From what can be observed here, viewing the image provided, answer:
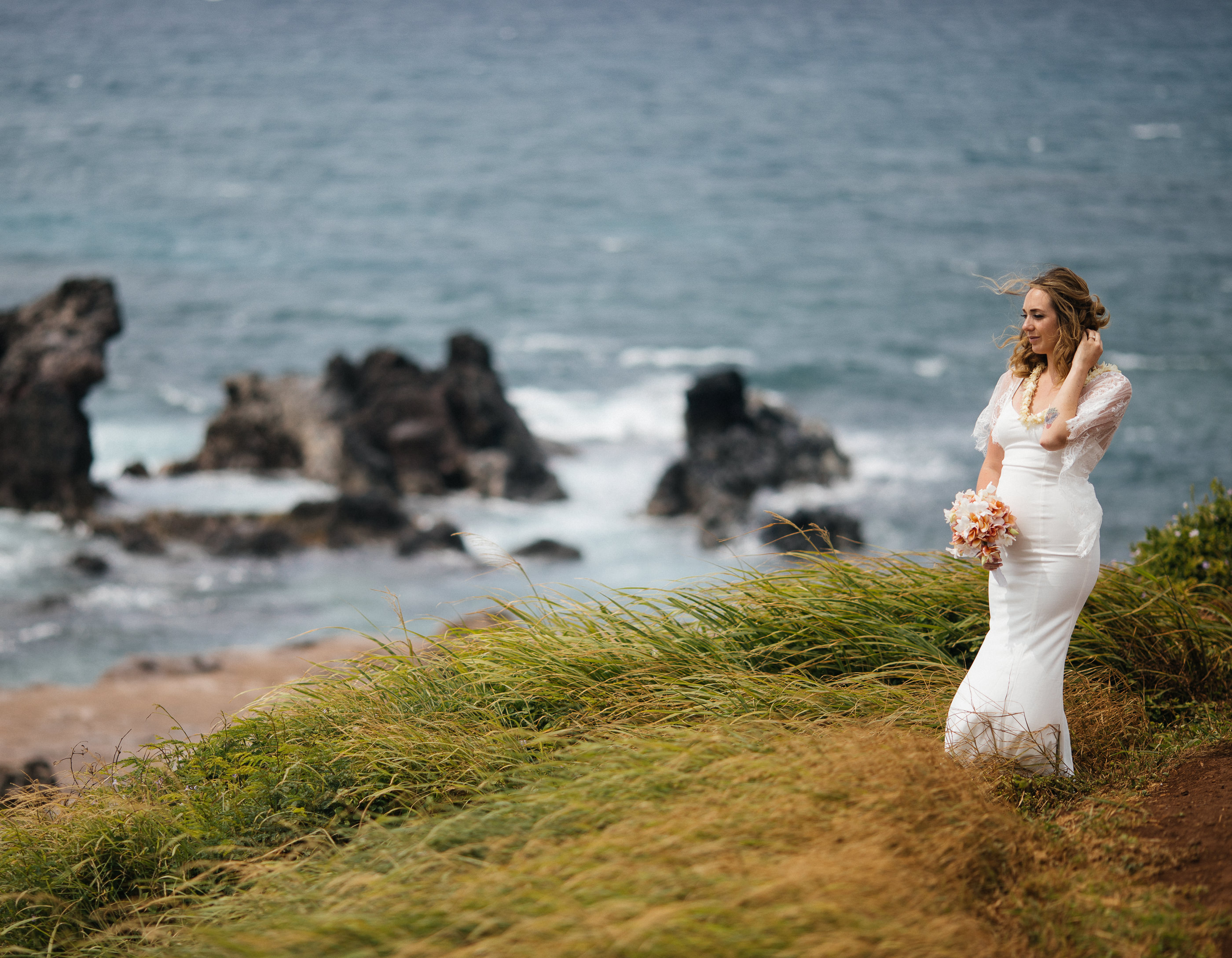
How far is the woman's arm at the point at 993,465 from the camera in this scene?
4.80 m

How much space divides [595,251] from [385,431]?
26.8 m

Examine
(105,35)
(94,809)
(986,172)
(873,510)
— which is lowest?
(873,510)

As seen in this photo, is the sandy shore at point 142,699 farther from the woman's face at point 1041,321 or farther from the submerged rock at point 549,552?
the woman's face at point 1041,321

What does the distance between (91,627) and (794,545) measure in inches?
459

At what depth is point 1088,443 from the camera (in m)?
4.40

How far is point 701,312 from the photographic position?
124 ft

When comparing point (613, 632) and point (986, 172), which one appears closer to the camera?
point (613, 632)

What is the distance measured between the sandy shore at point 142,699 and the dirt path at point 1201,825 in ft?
26.9

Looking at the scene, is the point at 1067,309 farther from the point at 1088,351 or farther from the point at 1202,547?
the point at 1202,547

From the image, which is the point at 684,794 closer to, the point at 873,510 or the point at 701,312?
the point at 873,510

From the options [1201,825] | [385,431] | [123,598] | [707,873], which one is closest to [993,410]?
[1201,825]

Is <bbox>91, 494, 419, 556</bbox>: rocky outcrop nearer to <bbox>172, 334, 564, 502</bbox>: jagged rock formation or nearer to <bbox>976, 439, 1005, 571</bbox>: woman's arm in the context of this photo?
<bbox>172, 334, 564, 502</bbox>: jagged rock formation

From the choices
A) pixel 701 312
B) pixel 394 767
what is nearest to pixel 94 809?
pixel 394 767

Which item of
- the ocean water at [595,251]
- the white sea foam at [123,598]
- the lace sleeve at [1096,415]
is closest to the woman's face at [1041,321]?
the lace sleeve at [1096,415]
